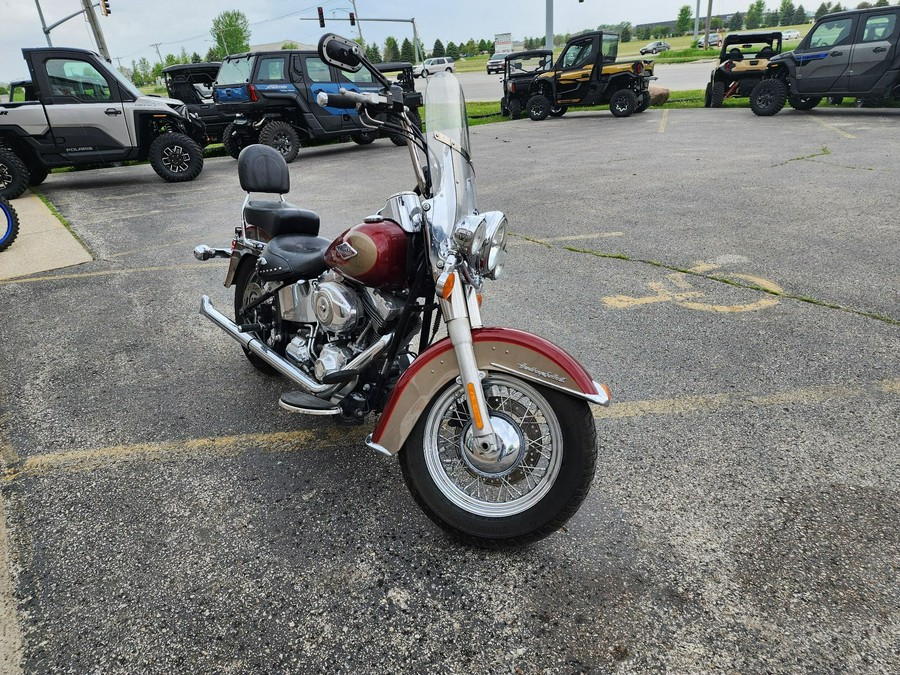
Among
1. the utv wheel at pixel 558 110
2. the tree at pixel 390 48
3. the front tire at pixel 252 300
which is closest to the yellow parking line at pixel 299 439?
the front tire at pixel 252 300

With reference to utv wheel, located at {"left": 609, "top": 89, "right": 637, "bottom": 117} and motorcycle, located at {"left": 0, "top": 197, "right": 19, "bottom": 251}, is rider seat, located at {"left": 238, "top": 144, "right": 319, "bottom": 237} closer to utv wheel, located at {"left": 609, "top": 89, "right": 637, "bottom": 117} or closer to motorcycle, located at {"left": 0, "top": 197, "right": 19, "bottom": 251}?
motorcycle, located at {"left": 0, "top": 197, "right": 19, "bottom": 251}

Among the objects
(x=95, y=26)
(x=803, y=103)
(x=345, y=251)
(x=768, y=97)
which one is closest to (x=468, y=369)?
(x=345, y=251)

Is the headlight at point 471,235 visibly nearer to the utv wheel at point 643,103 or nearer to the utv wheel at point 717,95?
the utv wheel at point 643,103

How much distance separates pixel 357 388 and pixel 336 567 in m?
0.78

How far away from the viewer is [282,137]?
12.0 m

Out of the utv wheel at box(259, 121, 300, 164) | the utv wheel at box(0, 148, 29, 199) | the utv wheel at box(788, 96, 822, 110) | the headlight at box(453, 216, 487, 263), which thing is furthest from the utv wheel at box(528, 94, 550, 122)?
the headlight at box(453, 216, 487, 263)

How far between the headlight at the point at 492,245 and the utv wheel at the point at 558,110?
1676 cm

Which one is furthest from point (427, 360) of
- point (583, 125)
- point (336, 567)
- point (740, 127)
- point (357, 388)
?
point (583, 125)

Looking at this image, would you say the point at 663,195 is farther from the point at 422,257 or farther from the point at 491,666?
the point at 491,666

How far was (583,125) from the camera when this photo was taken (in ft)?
50.9

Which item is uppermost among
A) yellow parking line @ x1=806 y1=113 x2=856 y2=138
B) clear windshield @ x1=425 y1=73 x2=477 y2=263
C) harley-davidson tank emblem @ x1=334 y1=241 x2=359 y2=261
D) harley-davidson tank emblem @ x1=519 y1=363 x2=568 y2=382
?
clear windshield @ x1=425 y1=73 x2=477 y2=263

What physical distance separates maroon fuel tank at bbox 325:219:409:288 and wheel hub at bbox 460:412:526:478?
68 centimetres

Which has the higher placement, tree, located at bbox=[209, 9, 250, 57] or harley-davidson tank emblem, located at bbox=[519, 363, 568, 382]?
tree, located at bbox=[209, 9, 250, 57]

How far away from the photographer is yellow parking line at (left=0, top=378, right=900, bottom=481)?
2.88 m
